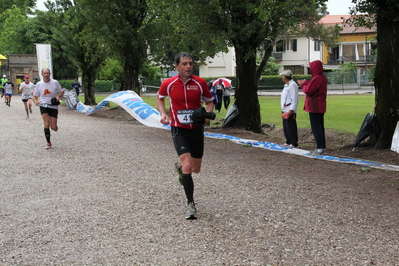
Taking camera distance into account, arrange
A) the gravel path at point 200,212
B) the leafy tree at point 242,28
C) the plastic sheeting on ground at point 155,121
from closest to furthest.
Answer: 1. the gravel path at point 200,212
2. the plastic sheeting on ground at point 155,121
3. the leafy tree at point 242,28

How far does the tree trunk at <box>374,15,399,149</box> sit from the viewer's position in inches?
412

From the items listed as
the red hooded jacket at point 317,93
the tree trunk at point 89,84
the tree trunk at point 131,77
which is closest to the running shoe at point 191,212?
the red hooded jacket at point 317,93

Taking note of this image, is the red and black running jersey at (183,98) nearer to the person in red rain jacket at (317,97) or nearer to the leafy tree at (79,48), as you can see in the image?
the person in red rain jacket at (317,97)

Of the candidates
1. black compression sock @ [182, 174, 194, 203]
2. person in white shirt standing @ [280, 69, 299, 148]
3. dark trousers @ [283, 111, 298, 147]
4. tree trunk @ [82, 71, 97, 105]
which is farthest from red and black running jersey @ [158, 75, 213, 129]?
tree trunk @ [82, 71, 97, 105]

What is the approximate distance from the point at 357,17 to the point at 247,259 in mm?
8982

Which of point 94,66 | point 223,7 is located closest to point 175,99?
point 223,7

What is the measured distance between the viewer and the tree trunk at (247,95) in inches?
611

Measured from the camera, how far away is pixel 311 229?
5.35 metres

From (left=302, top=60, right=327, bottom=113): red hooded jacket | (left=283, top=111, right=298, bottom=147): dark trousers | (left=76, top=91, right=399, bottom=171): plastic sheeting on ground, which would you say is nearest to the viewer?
(left=76, top=91, right=399, bottom=171): plastic sheeting on ground

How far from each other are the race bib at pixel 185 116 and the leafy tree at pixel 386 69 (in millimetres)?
6098

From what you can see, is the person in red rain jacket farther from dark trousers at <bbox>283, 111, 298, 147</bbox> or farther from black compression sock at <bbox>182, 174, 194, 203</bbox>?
black compression sock at <bbox>182, 174, 194, 203</bbox>

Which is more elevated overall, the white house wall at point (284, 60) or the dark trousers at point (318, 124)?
the white house wall at point (284, 60)

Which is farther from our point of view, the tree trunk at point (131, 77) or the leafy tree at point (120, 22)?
the tree trunk at point (131, 77)

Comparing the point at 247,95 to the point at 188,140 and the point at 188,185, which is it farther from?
the point at 188,185
